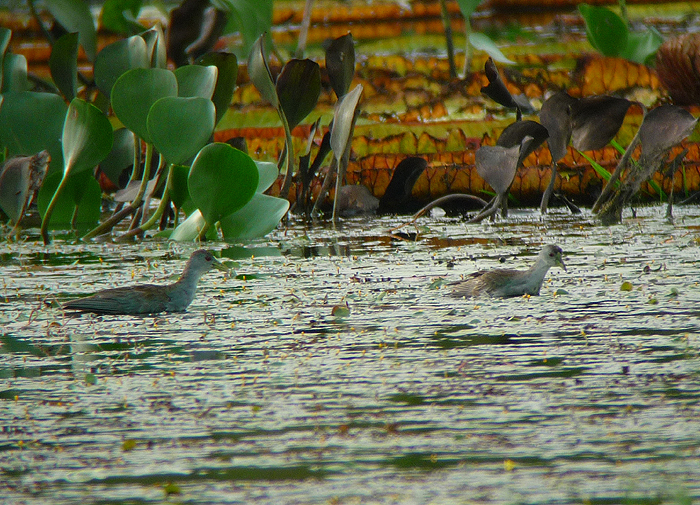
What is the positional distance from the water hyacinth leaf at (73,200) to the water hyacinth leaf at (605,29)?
12.8ft

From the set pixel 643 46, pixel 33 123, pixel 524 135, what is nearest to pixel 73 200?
pixel 33 123

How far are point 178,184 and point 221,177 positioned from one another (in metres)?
0.70

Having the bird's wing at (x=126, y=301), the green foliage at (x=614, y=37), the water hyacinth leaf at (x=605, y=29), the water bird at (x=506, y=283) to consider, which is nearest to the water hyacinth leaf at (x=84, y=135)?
the bird's wing at (x=126, y=301)

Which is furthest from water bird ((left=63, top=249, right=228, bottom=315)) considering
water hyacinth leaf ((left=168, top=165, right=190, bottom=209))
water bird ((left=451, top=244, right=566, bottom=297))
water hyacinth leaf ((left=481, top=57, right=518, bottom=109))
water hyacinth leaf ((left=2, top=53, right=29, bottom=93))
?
water hyacinth leaf ((left=2, top=53, right=29, bottom=93))

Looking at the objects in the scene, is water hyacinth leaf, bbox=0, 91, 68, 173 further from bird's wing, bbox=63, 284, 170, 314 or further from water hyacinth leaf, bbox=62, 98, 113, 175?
bird's wing, bbox=63, 284, 170, 314

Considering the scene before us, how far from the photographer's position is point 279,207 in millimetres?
5453

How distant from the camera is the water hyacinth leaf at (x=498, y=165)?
5.79 m

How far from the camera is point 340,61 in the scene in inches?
246

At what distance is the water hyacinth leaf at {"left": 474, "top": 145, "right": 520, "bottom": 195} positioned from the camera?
19.0ft

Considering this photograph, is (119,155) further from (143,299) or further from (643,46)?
(643,46)

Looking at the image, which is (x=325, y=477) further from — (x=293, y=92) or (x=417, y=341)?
(x=293, y=92)

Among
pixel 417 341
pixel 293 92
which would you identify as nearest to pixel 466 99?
pixel 293 92

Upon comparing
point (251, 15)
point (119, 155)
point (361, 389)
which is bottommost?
point (361, 389)

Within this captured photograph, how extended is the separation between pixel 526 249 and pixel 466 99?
4476mm
